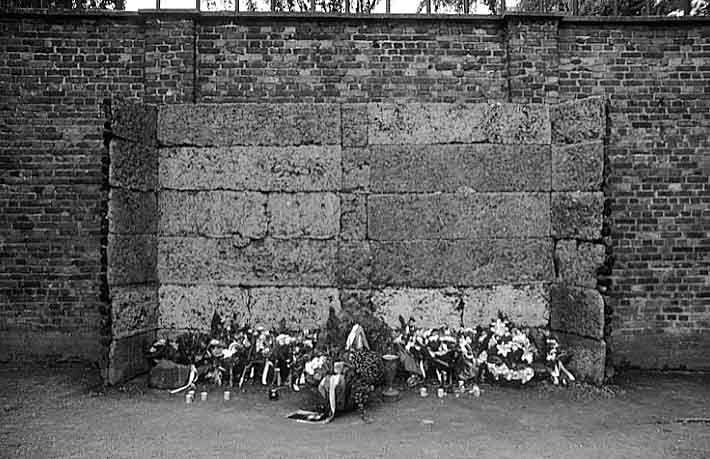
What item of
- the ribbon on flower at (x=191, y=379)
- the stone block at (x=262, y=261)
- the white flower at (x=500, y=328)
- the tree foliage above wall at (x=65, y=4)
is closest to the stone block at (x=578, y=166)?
the white flower at (x=500, y=328)

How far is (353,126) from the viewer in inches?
269

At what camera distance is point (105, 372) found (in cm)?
632

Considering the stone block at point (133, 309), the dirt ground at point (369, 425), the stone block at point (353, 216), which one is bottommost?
the dirt ground at point (369, 425)

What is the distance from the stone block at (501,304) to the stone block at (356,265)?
1.02m

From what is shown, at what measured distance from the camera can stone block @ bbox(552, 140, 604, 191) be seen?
652 centimetres

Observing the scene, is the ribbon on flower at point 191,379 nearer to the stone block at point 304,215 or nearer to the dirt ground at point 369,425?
the dirt ground at point 369,425

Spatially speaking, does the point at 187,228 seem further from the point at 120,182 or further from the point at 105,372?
the point at 105,372

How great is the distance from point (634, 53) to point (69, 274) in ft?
22.9

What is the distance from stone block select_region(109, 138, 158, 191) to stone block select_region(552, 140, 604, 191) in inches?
159

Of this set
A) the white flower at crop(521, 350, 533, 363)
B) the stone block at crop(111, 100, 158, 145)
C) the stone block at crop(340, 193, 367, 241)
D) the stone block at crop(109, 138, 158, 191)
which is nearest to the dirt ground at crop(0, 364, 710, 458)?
the white flower at crop(521, 350, 533, 363)

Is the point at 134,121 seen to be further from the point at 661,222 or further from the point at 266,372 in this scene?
→ the point at 661,222

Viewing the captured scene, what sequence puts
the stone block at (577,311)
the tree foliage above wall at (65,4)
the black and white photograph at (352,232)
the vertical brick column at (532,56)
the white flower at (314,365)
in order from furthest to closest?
the tree foliage above wall at (65,4), the vertical brick column at (532,56), the stone block at (577,311), the white flower at (314,365), the black and white photograph at (352,232)

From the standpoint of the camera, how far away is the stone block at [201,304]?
688 cm

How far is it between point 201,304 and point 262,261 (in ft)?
2.48
